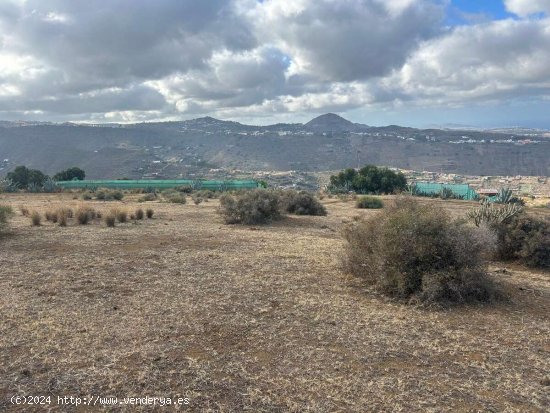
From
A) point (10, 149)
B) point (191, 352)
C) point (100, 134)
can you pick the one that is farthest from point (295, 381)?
point (100, 134)

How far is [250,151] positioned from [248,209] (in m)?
136


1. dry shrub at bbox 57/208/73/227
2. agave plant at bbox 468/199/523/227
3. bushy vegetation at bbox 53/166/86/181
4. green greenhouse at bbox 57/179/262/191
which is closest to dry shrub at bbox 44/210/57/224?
dry shrub at bbox 57/208/73/227

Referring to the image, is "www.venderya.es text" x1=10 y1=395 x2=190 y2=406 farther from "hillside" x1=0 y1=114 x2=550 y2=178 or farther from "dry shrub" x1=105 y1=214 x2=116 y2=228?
"hillside" x1=0 y1=114 x2=550 y2=178

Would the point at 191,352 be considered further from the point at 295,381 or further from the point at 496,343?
the point at 496,343

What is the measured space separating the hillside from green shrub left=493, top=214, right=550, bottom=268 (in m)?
86.5

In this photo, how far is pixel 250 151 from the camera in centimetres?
15450

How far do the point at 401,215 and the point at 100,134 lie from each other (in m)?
160

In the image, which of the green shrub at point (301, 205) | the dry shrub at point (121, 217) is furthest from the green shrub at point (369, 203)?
the dry shrub at point (121, 217)

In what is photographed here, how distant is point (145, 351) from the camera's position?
647 centimetres

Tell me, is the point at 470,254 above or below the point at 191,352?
above

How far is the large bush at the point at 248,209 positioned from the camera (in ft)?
64.3

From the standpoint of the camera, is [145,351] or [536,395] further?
[145,351]

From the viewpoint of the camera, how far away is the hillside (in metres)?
114

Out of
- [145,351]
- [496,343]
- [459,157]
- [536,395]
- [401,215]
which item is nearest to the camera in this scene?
[536,395]
